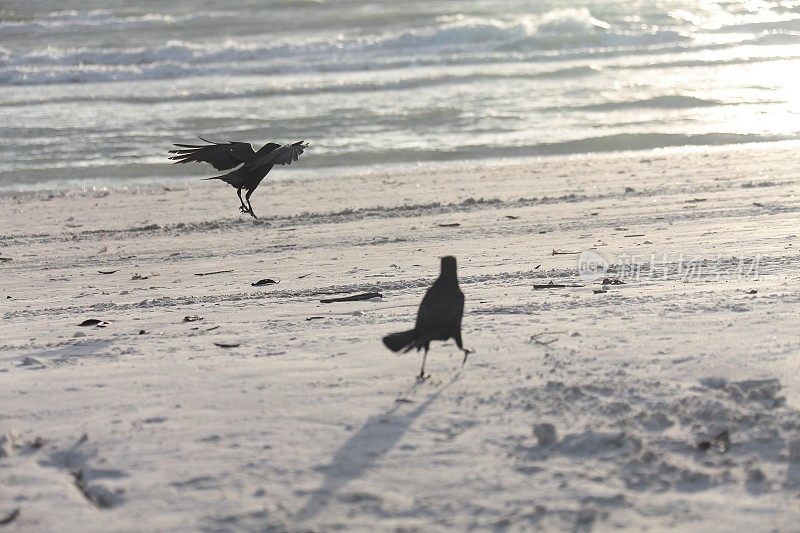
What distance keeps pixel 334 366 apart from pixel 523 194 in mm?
5325

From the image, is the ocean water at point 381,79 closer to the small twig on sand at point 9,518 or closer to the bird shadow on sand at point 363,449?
the bird shadow on sand at point 363,449

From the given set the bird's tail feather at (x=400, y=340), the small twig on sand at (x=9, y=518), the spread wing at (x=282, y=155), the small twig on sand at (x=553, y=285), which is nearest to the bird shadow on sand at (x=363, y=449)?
the bird's tail feather at (x=400, y=340)

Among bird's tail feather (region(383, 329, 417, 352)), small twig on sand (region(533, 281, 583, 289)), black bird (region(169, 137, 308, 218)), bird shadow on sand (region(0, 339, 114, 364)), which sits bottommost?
small twig on sand (region(533, 281, 583, 289))

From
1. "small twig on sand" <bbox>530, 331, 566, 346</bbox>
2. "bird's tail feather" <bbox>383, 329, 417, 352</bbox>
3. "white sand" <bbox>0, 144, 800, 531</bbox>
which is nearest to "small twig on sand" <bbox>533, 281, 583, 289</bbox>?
"white sand" <bbox>0, 144, 800, 531</bbox>

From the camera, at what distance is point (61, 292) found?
247 inches

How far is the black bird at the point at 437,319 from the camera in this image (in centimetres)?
396

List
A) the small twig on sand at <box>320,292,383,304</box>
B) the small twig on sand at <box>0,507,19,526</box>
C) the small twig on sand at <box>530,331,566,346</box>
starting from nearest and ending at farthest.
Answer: the small twig on sand at <box>0,507,19,526</box>, the small twig on sand at <box>530,331,566,346</box>, the small twig on sand at <box>320,292,383,304</box>

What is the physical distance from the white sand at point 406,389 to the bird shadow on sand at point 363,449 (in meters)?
0.01

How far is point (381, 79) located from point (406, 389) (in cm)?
1639

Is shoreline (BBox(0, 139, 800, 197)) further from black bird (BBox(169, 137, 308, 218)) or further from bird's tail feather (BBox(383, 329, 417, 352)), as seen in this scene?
bird's tail feather (BBox(383, 329, 417, 352))

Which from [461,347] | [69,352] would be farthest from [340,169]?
[461,347]

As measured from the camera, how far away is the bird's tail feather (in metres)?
3.91

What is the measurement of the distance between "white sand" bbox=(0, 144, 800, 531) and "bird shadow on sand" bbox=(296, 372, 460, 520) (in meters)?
0.01

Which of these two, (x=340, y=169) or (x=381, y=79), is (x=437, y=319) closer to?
(x=340, y=169)
